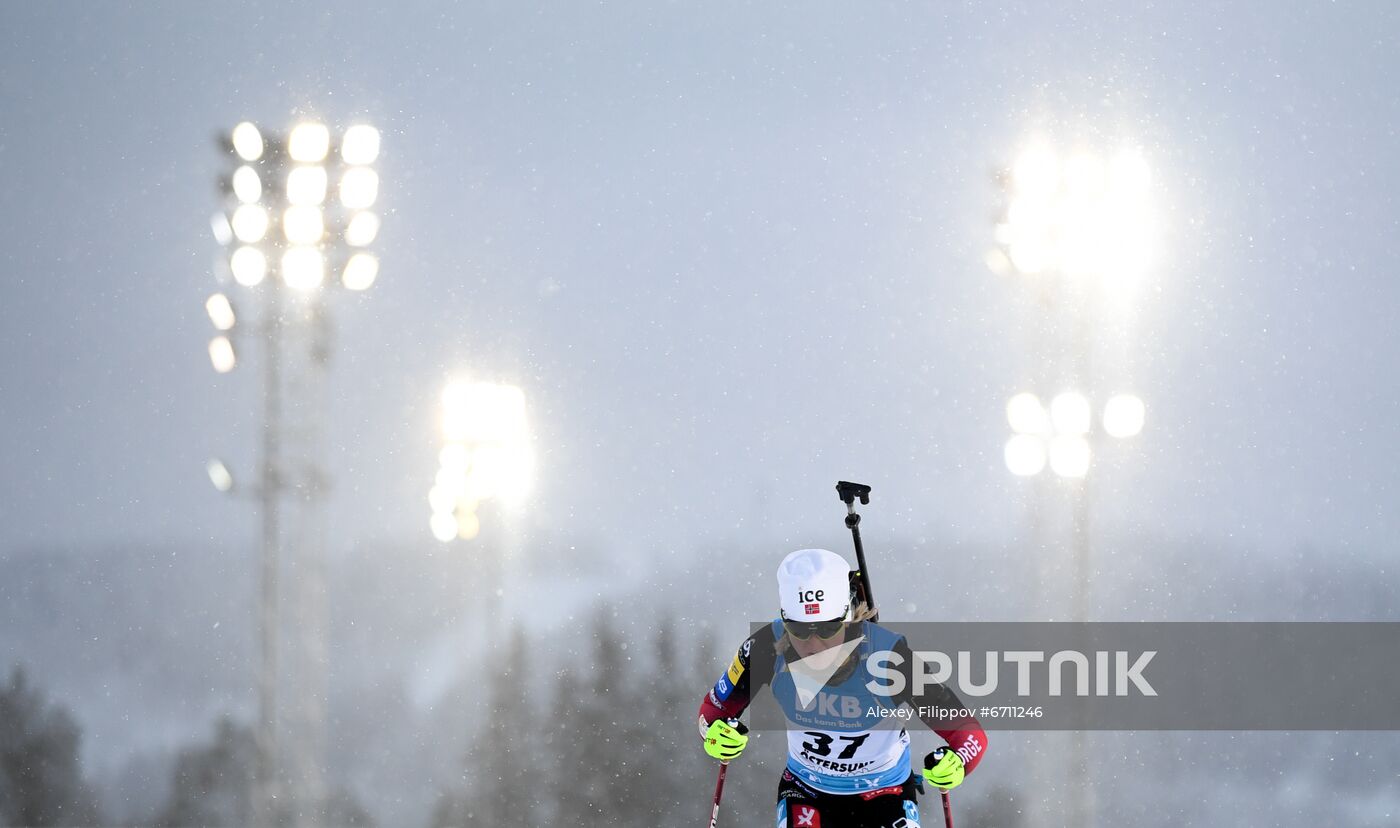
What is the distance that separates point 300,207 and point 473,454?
3.56 meters

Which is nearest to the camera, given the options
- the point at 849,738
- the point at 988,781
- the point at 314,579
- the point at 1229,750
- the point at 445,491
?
the point at 849,738

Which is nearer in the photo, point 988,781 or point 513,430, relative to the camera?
point 513,430

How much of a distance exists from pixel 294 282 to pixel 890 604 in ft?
80.3

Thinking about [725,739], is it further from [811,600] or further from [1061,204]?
[1061,204]

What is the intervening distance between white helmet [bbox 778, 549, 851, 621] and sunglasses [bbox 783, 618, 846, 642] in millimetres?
28

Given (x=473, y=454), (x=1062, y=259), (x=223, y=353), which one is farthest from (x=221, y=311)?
(x=1062, y=259)

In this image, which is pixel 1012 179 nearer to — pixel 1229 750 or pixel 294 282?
pixel 294 282

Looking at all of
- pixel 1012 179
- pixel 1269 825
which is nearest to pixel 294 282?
pixel 1012 179

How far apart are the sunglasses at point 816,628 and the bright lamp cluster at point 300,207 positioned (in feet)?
32.2

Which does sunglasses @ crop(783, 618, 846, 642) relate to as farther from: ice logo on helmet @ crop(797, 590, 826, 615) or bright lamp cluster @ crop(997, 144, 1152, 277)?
bright lamp cluster @ crop(997, 144, 1152, 277)

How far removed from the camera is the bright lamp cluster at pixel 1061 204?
14188 mm

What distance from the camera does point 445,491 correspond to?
46.9ft

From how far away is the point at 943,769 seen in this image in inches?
241

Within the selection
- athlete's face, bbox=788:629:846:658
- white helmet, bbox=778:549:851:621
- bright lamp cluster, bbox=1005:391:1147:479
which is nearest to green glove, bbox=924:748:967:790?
athlete's face, bbox=788:629:846:658
